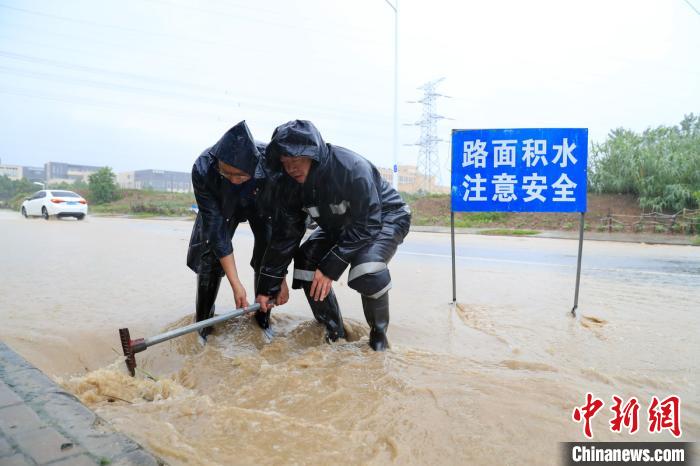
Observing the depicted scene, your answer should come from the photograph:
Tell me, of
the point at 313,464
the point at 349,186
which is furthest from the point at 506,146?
the point at 313,464

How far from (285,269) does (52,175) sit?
81.3 metres

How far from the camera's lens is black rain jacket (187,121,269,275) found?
9.36ft

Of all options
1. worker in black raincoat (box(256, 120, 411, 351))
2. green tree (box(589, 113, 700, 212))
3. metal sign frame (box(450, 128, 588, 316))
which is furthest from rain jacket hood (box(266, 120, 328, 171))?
green tree (box(589, 113, 700, 212))

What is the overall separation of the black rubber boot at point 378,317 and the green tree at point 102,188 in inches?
1522

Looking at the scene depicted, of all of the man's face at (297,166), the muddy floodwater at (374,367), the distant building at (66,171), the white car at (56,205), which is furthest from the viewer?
the distant building at (66,171)

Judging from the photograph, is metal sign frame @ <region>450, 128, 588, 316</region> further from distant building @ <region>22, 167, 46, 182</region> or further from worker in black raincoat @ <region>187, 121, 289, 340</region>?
distant building @ <region>22, 167, 46, 182</region>

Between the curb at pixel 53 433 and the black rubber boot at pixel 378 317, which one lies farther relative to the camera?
the black rubber boot at pixel 378 317

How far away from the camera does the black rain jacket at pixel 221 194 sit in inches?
112

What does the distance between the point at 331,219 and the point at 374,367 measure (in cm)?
93

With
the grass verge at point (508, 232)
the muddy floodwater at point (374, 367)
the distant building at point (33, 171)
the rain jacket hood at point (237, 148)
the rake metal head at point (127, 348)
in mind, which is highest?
the distant building at point (33, 171)

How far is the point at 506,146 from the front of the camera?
433 centimetres

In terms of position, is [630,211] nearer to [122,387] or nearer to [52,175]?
[122,387]

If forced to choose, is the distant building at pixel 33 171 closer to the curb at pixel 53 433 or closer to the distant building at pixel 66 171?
the distant building at pixel 66 171

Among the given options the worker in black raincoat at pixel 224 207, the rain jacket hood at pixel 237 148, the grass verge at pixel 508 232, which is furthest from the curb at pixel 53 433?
the grass verge at pixel 508 232
